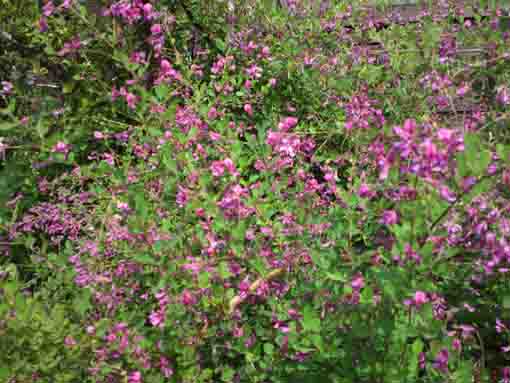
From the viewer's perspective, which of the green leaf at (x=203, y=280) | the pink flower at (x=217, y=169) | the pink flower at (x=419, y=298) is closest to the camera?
the pink flower at (x=419, y=298)

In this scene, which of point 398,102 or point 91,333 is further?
point 398,102

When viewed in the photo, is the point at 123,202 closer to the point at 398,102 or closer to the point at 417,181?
the point at 417,181

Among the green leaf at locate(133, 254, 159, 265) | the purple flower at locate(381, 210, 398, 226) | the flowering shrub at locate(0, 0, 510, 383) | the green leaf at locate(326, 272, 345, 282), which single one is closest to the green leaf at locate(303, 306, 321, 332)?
the flowering shrub at locate(0, 0, 510, 383)

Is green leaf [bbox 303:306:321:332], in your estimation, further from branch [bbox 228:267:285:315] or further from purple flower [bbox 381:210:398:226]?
purple flower [bbox 381:210:398:226]

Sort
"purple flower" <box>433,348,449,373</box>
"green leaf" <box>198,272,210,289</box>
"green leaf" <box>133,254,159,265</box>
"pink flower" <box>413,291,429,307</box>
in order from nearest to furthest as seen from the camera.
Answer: "pink flower" <box>413,291,429,307</box> < "purple flower" <box>433,348,449,373</box> < "green leaf" <box>198,272,210,289</box> < "green leaf" <box>133,254,159,265</box>

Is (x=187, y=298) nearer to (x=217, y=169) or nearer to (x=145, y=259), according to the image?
(x=145, y=259)

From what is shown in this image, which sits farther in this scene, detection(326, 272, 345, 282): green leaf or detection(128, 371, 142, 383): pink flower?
detection(128, 371, 142, 383): pink flower

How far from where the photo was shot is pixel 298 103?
128 inches

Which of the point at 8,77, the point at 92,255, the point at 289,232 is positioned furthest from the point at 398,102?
the point at 8,77

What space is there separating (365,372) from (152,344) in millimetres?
707

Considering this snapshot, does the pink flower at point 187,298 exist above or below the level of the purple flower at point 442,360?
above

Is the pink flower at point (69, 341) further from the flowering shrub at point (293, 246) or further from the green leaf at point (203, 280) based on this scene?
the green leaf at point (203, 280)

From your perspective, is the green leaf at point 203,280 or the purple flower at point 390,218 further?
the green leaf at point 203,280

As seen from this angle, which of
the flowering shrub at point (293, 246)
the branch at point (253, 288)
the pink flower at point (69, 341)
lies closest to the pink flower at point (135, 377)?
the flowering shrub at point (293, 246)
